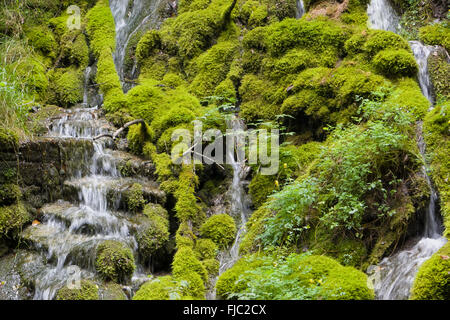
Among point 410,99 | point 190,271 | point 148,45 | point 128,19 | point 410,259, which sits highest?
point 128,19

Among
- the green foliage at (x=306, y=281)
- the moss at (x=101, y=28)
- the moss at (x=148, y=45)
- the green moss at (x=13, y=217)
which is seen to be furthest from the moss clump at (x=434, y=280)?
the moss at (x=101, y=28)

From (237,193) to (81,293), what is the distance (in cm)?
305

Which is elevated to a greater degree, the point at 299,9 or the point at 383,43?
the point at 299,9

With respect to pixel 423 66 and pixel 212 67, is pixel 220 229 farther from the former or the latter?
pixel 423 66

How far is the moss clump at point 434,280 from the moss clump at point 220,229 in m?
3.07

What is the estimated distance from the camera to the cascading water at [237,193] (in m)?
5.83

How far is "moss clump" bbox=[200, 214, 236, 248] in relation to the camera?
6047 millimetres

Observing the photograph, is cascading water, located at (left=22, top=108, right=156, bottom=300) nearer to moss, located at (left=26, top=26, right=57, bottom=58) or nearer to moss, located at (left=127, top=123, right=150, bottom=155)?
moss, located at (left=127, top=123, right=150, bottom=155)

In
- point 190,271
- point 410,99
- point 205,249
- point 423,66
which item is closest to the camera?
point 190,271

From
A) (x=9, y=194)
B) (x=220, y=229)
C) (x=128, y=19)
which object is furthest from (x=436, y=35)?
(x=9, y=194)

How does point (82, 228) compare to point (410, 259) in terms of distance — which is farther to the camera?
point (82, 228)

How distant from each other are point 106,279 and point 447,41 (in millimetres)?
7303

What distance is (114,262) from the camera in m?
5.38
